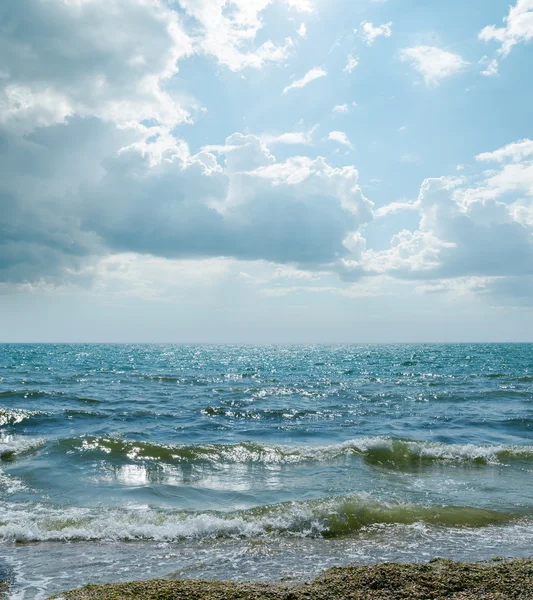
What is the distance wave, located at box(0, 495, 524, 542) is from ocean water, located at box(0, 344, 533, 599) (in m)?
0.04

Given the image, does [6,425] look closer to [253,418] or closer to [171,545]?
[253,418]

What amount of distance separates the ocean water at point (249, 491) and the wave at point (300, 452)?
8cm

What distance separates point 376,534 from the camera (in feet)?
30.5

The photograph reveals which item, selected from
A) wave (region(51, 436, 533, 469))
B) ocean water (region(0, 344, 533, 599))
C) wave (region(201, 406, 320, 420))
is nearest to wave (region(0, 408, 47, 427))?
ocean water (region(0, 344, 533, 599))

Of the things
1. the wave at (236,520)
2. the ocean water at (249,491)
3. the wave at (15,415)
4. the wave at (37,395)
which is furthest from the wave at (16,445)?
the wave at (37,395)

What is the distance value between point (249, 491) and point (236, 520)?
2831mm

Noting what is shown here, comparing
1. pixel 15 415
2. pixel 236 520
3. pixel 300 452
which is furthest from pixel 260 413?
pixel 236 520

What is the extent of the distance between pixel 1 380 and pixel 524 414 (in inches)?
1717

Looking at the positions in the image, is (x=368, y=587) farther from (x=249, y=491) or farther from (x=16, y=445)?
(x=16, y=445)

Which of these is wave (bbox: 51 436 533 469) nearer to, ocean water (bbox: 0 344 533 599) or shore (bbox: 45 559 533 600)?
ocean water (bbox: 0 344 533 599)

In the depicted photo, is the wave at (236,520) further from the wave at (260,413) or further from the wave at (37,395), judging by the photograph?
the wave at (37,395)

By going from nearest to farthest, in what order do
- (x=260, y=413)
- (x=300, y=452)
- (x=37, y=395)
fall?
(x=300, y=452)
(x=260, y=413)
(x=37, y=395)

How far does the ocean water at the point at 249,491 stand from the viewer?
26.1 ft

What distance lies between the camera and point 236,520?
9727 millimetres
